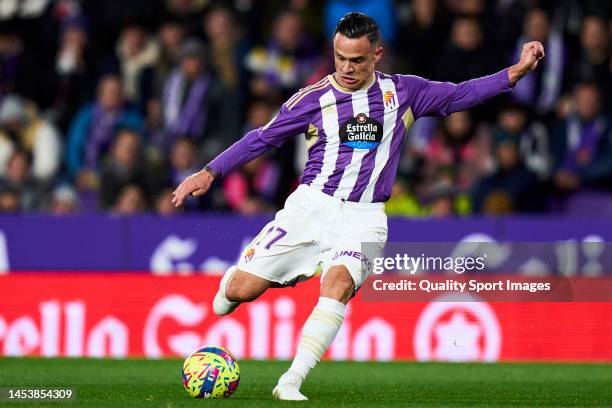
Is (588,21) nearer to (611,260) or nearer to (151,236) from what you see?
(611,260)

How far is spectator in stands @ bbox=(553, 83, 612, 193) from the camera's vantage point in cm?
1292

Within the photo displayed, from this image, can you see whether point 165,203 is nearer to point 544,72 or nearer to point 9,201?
point 9,201

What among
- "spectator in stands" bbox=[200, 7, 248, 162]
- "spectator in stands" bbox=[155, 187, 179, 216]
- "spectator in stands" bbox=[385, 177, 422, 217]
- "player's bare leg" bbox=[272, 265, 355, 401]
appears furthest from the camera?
"spectator in stands" bbox=[200, 7, 248, 162]

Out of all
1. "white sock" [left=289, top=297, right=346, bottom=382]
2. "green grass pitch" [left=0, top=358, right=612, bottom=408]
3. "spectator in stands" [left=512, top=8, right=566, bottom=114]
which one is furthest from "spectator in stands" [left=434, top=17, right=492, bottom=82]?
"white sock" [left=289, top=297, right=346, bottom=382]

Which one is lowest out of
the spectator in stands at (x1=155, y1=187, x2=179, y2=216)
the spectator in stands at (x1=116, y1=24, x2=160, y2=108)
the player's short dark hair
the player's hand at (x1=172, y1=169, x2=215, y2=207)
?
the player's hand at (x1=172, y1=169, x2=215, y2=207)

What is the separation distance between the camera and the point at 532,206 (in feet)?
42.8

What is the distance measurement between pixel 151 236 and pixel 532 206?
363cm

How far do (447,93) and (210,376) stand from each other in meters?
2.15

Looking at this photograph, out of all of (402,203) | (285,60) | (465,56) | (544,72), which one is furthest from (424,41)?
(402,203)

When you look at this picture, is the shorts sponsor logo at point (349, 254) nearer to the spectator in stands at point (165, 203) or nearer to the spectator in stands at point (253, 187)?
the spectator in stands at point (253, 187)

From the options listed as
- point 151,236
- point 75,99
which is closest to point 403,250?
point 151,236

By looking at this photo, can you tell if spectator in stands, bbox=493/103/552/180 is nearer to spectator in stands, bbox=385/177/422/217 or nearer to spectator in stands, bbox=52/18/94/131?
spectator in stands, bbox=385/177/422/217

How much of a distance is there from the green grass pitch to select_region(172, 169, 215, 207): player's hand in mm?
1129

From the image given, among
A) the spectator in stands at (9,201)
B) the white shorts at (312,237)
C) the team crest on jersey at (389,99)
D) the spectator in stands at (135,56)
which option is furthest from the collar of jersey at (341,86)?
the spectator in stands at (135,56)
